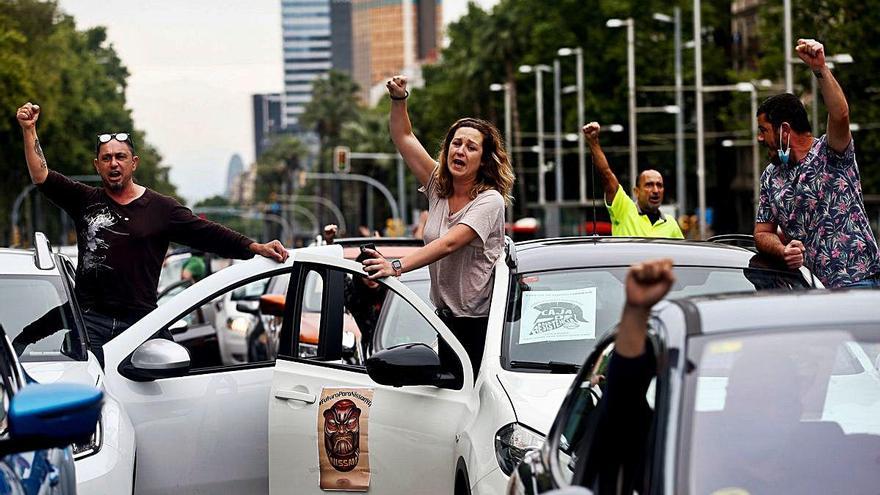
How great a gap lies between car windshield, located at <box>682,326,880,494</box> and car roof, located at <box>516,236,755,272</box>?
310cm

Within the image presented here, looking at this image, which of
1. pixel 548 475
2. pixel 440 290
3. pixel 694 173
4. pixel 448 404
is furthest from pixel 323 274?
pixel 694 173

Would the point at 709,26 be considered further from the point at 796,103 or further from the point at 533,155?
the point at 796,103

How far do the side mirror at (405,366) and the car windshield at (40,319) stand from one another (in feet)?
5.54

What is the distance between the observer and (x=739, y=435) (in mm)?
4285

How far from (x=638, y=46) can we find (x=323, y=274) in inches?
2514

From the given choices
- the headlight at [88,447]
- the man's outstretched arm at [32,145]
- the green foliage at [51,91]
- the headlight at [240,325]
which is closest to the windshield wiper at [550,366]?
the headlight at [88,447]

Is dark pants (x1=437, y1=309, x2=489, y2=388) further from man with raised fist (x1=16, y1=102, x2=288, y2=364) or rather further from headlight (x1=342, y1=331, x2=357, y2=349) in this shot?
headlight (x1=342, y1=331, x2=357, y2=349)

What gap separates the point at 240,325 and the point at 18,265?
1033 cm

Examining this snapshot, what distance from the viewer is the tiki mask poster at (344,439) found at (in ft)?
24.1

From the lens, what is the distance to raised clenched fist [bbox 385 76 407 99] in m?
8.41

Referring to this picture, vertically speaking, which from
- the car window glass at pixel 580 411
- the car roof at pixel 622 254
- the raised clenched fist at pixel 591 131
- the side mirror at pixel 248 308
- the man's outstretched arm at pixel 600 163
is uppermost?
the raised clenched fist at pixel 591 131

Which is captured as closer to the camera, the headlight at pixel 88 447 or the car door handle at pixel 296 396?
the headlight at pixel 88 447

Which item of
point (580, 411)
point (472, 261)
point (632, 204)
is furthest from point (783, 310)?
point (632, 204)

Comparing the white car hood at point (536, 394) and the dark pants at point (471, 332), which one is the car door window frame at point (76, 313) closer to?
the dark pants at point (471, 332)
